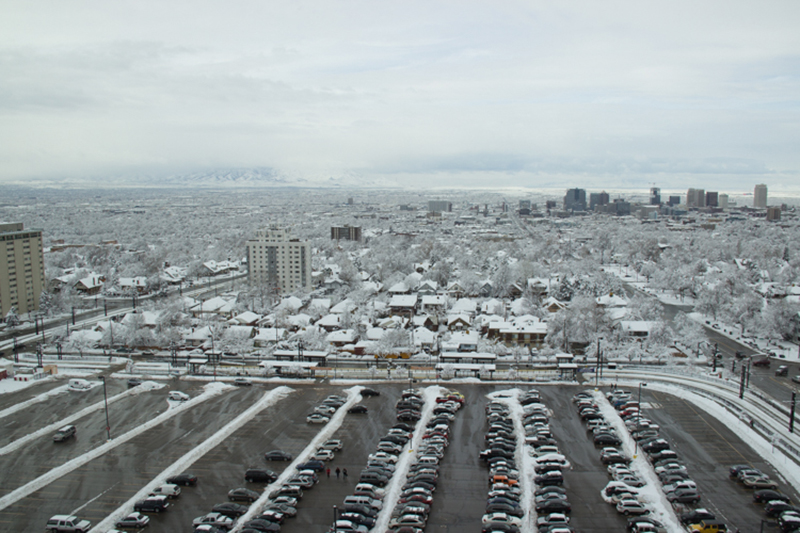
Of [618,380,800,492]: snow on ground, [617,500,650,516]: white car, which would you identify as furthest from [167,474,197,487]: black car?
[618,380,800,492]: snow on ground

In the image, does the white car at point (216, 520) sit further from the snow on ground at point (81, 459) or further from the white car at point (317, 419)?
the white car at point (317, 419)

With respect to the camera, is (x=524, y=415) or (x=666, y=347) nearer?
(x=524, y=415)

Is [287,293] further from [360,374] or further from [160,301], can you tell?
[360,374]

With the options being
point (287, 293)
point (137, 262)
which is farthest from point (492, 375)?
point (137, 262)

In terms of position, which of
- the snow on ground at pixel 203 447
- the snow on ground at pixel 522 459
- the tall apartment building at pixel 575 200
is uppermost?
the tall apartment building at pixel 575 200

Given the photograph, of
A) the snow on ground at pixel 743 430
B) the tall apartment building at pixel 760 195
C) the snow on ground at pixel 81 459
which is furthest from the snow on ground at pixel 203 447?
the tall apartment building at pixel 760 195

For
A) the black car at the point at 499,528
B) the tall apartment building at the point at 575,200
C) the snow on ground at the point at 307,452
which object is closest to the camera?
the black car at the point at 499,528

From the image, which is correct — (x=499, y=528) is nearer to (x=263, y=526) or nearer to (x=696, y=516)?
(x=696, y=516)
